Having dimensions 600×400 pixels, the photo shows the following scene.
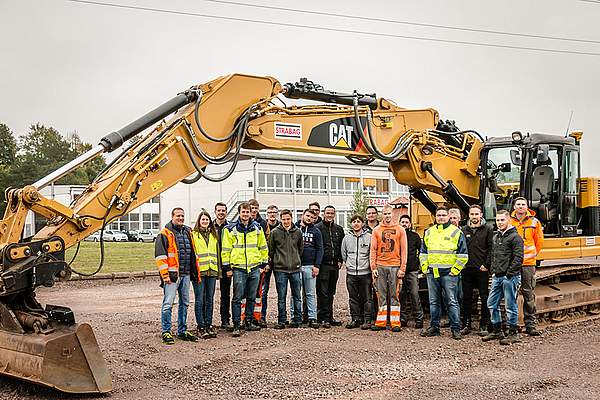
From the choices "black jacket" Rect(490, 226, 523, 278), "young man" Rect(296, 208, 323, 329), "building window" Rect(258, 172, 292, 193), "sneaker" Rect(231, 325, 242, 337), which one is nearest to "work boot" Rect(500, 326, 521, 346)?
"black jacket" Rect(490, 226, 523, 278)

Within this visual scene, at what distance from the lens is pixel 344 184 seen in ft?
171

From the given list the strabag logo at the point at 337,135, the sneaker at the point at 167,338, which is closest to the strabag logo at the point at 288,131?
the strabag logo at the point at 337,135

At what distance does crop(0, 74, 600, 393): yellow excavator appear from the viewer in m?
6.61

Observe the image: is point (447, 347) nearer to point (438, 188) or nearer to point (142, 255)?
point (438, 188)

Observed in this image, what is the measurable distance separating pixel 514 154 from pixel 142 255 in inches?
781

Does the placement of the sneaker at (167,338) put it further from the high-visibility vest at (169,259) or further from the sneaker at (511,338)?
the sneaker at (511,338)

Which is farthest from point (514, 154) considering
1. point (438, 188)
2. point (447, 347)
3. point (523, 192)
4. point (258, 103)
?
point (258, 103)

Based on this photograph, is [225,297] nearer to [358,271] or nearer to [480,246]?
[358,271]

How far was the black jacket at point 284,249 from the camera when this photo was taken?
10.7 meters

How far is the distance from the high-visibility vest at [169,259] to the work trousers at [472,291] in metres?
4.29

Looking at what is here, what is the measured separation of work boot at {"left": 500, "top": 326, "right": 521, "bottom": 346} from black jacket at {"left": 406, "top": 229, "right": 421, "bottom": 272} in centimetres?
185

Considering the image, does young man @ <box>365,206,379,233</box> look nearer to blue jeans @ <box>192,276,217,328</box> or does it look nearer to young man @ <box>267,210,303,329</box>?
young man @ <box>267,210,303,329</box>

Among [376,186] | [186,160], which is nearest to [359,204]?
[376,186]

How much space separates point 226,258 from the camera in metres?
10.3
